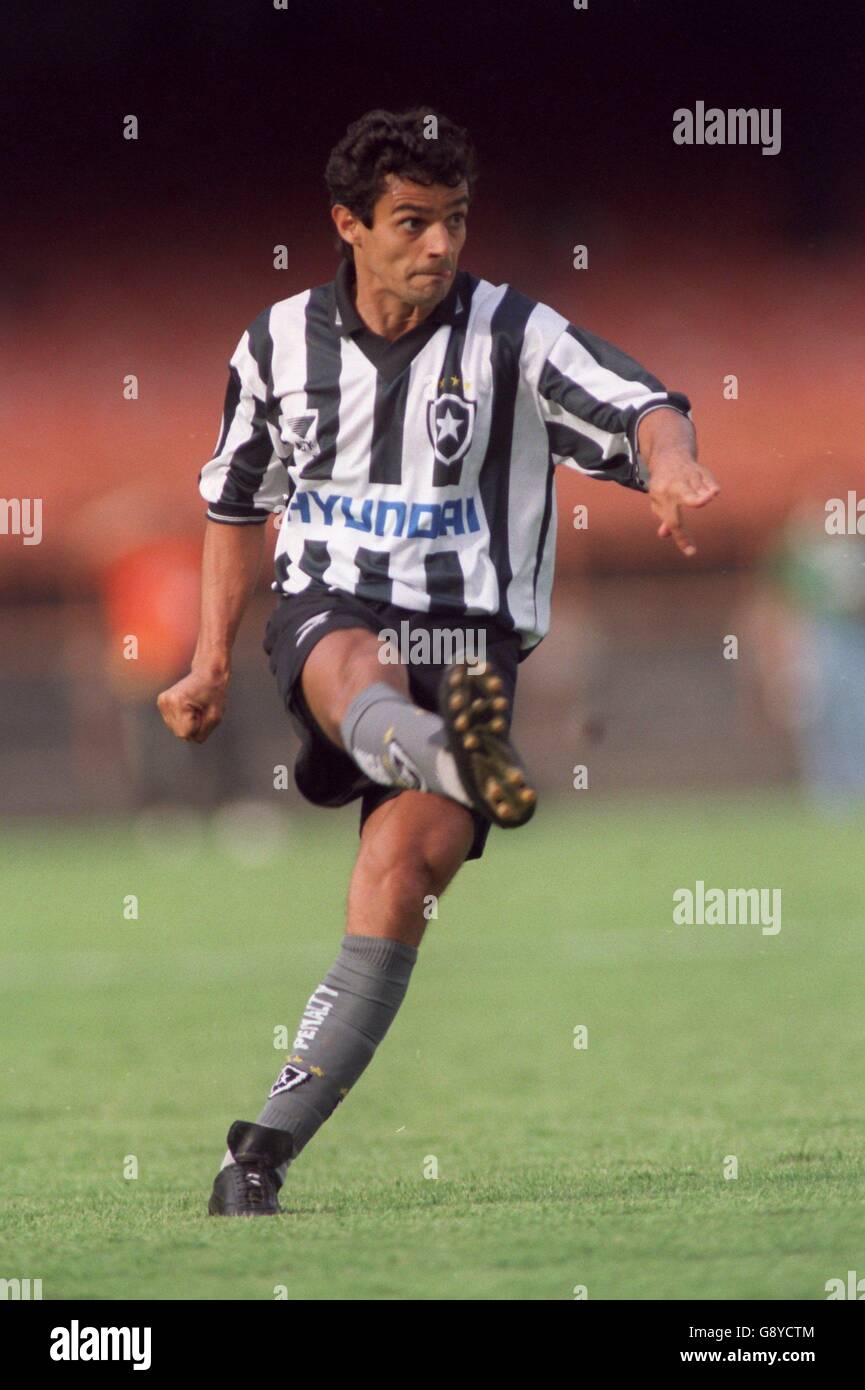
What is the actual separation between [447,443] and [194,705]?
2.44 feet

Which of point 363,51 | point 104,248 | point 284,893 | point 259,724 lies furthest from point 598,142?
point 284,893

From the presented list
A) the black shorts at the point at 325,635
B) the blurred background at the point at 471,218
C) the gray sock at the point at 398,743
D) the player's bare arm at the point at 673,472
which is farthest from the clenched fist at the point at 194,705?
the blurred background at the point at 471,218

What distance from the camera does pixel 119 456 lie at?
24750mm

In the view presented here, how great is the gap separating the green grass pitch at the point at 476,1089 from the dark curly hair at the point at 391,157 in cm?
193

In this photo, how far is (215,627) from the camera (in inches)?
168

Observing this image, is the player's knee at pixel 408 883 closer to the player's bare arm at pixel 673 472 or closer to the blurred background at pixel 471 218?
the player's bare arm at pixel 673 472

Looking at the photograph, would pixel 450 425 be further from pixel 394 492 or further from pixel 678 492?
pixel 678 492

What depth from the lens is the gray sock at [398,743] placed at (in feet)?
10.8

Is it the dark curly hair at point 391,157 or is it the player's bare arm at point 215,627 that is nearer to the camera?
the dark curly hair at point 391,157

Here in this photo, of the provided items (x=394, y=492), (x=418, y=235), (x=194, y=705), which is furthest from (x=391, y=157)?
(x=194, y=705)

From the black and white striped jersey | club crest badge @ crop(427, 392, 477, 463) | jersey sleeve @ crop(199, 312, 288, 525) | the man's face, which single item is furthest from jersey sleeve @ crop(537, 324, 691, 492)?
jersey sleeve @ crop(199, 312, 288, 525)

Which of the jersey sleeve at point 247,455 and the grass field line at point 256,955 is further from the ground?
the jersey sleeve at point 247,455

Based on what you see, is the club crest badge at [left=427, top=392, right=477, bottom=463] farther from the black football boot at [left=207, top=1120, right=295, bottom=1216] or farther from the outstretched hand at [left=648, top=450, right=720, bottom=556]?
the black football boot at [left=207, top=1120, right=295, bottom=1216]

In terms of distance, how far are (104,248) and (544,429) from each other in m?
20.7
